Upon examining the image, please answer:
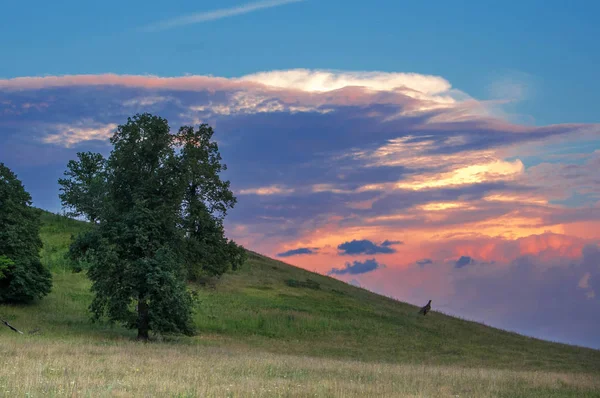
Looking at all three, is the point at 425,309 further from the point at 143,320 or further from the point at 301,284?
the point at 143,320

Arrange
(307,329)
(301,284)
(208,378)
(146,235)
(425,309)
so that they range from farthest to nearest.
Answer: (301,284) → (425,309) → (307,329) → (146,235) → (208,378)

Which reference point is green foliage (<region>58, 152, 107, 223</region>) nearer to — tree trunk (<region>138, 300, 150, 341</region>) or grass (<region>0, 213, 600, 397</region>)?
grass (<region>0, 213, 600, 397</region>)

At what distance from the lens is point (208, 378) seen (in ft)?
73.1

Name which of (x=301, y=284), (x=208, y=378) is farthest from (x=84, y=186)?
(x=208, y=378)

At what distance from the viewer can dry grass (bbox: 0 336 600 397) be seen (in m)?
19.0

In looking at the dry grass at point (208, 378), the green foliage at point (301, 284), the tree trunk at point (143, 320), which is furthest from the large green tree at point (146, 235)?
the green foliage at point (301, 284)

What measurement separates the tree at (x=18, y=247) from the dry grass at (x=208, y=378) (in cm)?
1774

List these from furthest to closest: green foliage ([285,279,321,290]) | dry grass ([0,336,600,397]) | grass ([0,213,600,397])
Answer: green foliage ([285,279,321,290]), grass ([0,213,600,397]), dry grass ([0,336,600,397])

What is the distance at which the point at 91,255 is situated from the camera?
140ft

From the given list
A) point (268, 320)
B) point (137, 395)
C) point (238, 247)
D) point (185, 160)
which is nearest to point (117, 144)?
point (185, 160)

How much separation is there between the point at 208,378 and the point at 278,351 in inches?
901

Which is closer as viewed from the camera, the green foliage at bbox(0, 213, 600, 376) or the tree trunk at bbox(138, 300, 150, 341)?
the tree trunk at bbox(138, 300, 150, 341)

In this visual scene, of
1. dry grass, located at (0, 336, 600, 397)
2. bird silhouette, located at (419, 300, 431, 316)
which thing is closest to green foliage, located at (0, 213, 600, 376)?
bird silhouette, located at (419, 300, 431, 316)

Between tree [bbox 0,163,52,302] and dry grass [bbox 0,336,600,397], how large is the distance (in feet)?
58.2
